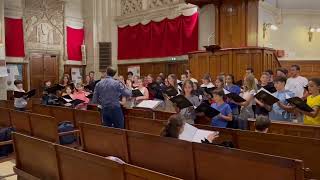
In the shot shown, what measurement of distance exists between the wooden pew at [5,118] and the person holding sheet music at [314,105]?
4.60 metres

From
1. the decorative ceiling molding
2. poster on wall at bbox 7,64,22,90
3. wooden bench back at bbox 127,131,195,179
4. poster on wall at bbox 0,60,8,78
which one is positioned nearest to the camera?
wooden bench back at bbox 127,131,195,179

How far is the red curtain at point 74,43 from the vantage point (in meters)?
14.5

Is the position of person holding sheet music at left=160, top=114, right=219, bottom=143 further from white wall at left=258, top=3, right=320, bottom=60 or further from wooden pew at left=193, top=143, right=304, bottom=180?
white wall at left=258, top=3, right=320, bottom=60

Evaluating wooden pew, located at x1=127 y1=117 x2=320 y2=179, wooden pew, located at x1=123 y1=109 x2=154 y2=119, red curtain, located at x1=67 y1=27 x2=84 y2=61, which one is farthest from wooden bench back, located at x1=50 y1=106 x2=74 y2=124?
red curtain, located at x1=67 y1=27 x2=84 y2=61

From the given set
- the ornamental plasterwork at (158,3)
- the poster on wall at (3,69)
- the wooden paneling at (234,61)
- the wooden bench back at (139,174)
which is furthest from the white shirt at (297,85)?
the poster on wall at (3,69)

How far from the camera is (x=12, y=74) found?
12.5 metres

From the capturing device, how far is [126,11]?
14.4 meters

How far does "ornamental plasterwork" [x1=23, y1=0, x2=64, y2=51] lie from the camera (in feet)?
43.3

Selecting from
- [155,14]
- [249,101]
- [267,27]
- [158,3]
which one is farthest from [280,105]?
[158,3]

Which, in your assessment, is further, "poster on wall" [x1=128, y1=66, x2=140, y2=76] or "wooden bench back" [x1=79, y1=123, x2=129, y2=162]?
"poster on wall" [x1=128, y1=66, x2=140, y2=76]

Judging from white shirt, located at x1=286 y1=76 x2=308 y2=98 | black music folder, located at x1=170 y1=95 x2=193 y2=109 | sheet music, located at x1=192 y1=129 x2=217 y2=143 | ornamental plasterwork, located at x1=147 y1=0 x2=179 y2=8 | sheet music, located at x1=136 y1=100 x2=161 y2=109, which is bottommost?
sheet music, located at x1=192 y1=129 x2=217 y2=143

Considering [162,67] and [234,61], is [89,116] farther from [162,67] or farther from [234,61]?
[162,67]

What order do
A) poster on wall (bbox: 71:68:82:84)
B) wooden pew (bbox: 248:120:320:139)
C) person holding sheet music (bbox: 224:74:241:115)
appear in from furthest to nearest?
poster on wall (bbox: 71:68:82:84) → person holding sheet music (bbox: 224:74:241:115) → wooden pew (bbox: 248:120:320:139)

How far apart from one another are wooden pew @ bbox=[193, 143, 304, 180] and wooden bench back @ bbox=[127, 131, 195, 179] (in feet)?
0.30
